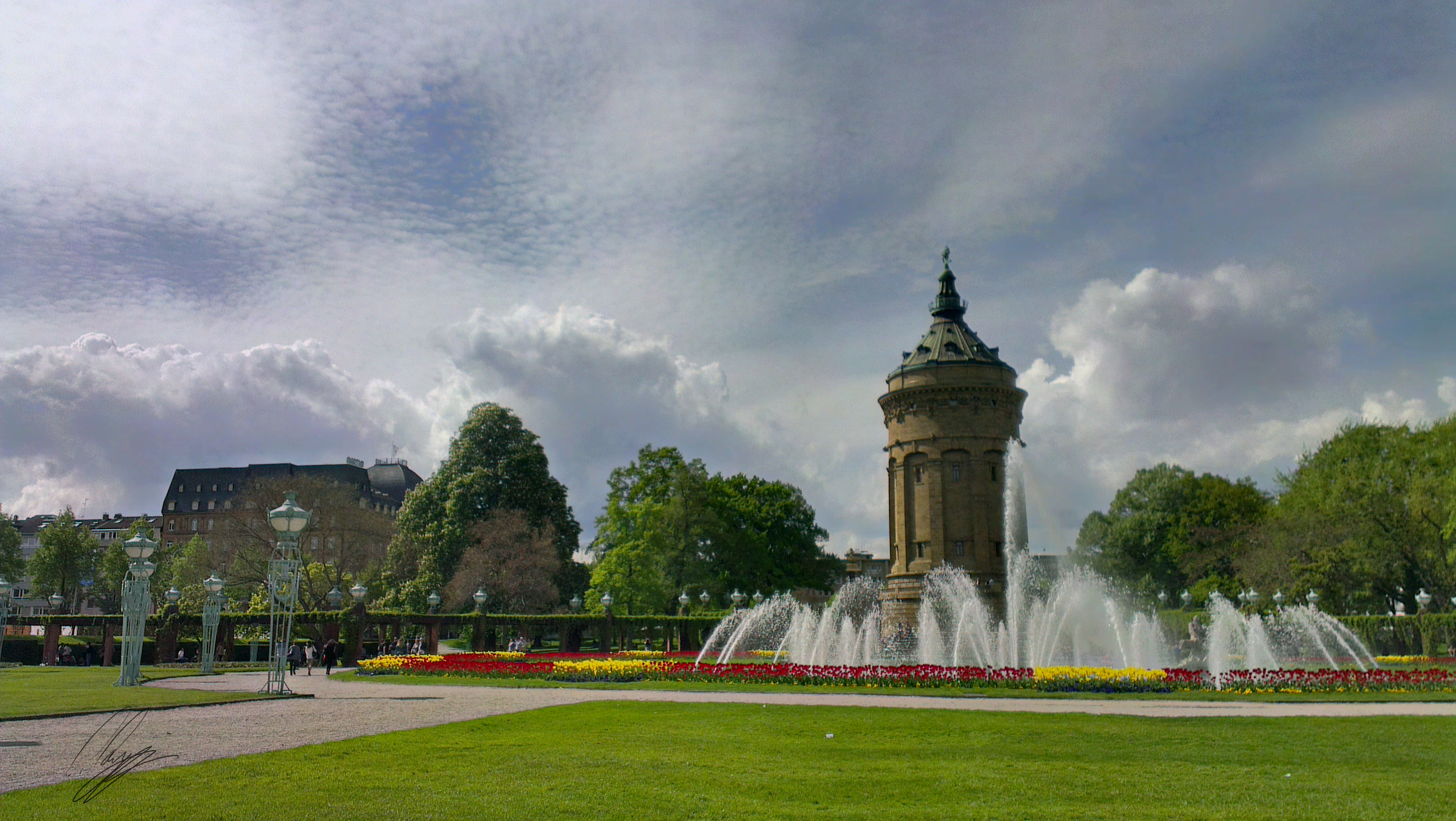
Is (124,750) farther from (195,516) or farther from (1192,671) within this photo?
(195,516)

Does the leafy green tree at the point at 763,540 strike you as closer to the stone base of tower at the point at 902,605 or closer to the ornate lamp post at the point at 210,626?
the stone base of tower at the point at 902,605

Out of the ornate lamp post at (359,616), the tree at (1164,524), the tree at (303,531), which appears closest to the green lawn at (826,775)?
the ornate lamp post at (359,616)

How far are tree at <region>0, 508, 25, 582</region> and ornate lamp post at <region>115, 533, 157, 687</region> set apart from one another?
192 feet

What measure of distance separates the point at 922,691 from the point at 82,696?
1822cm

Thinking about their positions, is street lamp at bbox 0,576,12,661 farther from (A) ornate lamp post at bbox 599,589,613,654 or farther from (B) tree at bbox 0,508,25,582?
(B) tree at bbox 0,508,25,582

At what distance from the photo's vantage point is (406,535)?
62.2 m

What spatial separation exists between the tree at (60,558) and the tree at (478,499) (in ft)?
112

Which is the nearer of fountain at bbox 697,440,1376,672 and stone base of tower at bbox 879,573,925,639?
fountain at bbox 697,440,1376,672

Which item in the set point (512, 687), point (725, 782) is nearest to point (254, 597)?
point (512, 687)

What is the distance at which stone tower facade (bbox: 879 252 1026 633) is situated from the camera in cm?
4738

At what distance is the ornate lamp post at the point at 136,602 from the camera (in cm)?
2550

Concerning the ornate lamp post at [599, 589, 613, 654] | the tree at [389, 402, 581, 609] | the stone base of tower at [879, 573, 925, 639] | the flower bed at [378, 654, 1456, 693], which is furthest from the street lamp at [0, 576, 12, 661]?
the stone base of tower at [879, 573, 925, 639]

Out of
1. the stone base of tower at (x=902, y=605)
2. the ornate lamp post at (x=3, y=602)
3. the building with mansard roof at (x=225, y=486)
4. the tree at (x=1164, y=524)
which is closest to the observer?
the ornate lamp post at (x=3, y=602)

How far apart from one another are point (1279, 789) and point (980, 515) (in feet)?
126
